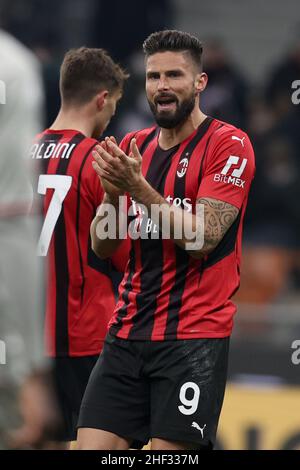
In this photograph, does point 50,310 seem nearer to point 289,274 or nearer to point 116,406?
point 116,406

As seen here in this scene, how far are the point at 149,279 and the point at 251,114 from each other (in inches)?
226

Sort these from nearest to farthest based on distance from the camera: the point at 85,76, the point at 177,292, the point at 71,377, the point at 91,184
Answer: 1. the point at 177,292
2. the point at 91,184
3. the point at 71,377
4. the point at 85,76

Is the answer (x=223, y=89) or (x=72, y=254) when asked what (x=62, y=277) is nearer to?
(x=72, y=254)

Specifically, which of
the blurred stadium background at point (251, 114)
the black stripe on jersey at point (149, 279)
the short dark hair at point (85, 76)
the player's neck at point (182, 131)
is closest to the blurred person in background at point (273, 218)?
the blurred stadium background at point (251, 114)

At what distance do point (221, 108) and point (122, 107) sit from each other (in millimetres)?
807

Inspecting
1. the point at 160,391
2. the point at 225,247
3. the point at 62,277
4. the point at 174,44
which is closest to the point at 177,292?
the point at 225,247

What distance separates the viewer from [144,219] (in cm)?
522

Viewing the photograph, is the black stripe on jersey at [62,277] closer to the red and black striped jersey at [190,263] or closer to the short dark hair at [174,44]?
the red and black striped jersey at [190,263]

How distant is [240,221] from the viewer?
5195mm

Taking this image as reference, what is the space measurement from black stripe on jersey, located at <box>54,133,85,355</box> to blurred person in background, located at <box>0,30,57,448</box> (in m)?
1.77

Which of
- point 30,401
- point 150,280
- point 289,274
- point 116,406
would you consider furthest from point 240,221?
point 289,274

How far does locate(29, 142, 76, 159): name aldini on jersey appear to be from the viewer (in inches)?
226

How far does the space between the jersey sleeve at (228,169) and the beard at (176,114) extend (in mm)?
175

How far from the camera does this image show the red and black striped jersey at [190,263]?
16.7 ft
